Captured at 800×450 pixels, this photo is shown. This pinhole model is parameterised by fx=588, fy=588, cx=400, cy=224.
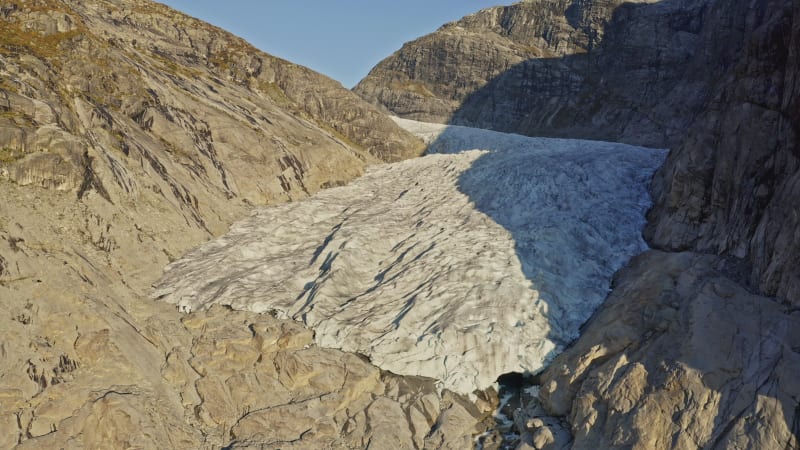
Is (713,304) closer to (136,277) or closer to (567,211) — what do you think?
(567,211)

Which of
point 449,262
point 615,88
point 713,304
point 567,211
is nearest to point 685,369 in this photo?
point 713,304

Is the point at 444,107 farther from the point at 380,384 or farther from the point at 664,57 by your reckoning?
the point at 380,384

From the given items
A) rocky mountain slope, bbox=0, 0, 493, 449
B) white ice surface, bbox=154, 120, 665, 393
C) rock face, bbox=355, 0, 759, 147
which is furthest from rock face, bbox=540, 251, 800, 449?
rock face, bbox=355, 0, 759, 147

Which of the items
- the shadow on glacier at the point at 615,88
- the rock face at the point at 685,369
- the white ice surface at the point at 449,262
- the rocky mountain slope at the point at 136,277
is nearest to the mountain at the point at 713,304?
the rock face at the point at 685,369

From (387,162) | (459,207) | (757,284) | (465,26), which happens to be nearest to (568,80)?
(465,26)

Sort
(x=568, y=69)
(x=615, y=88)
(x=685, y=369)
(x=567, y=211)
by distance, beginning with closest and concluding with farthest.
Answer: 1. (x=685, y=369)
2. (x=567, y=211)
3. (x=615, y=88)
4. (x=568, y=69)

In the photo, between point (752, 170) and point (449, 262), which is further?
point (449, 262)
